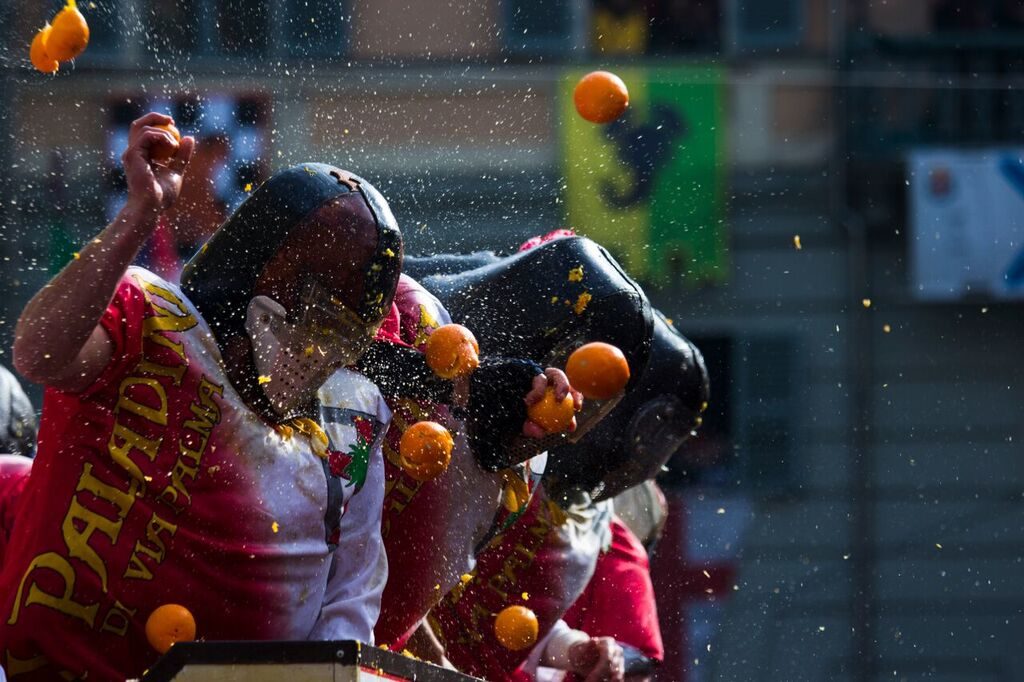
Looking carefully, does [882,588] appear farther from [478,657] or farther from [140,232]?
[140,232]

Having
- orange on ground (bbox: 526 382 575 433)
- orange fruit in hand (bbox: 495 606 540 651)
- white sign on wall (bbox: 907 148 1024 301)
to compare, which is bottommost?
white sign on wall (bbox: 907 148 1024 301)

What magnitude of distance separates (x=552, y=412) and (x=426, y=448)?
297mm

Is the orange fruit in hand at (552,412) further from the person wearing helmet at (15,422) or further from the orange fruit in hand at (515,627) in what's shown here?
the person wearing helmet at (15,422)

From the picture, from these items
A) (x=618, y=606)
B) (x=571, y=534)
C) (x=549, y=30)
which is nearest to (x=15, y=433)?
(x=571, y=534)

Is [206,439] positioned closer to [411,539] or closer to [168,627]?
[168,627]

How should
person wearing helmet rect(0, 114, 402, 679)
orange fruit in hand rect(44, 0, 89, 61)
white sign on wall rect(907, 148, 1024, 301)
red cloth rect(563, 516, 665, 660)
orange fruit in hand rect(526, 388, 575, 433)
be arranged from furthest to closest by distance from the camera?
white sign on wall rect(907, 148, 1024, 301)
red cloth rect(563, 516, 665, 660)
orange fruit in hand rect(526, 388, 575, 433)
orange fruit in hand rect(44, 0, 89, 61)
person wearing helmet rect(0, 114, 402, 679)

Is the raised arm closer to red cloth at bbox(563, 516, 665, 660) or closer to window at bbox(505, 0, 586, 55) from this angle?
red cloth at bbox(563, 516, 665, 660)

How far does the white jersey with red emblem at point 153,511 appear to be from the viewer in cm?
335

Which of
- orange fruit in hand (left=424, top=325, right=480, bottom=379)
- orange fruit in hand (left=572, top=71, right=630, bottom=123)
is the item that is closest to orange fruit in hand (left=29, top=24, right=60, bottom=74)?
orange fruit in hand (left=424, top=325, right=480, bottom=379)

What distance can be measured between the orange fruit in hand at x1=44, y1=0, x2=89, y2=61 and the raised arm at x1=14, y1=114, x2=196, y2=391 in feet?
1.71

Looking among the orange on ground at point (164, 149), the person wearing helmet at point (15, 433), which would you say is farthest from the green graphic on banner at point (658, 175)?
the orange on ground at point (164, 149)

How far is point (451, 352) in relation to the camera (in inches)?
151

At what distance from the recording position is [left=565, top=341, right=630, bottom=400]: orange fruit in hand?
3.87 metres

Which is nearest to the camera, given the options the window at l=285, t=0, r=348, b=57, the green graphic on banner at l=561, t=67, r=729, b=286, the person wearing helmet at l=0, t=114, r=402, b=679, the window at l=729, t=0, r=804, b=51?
the person wearing helmet at l=0, t=114, r=402, b=679
